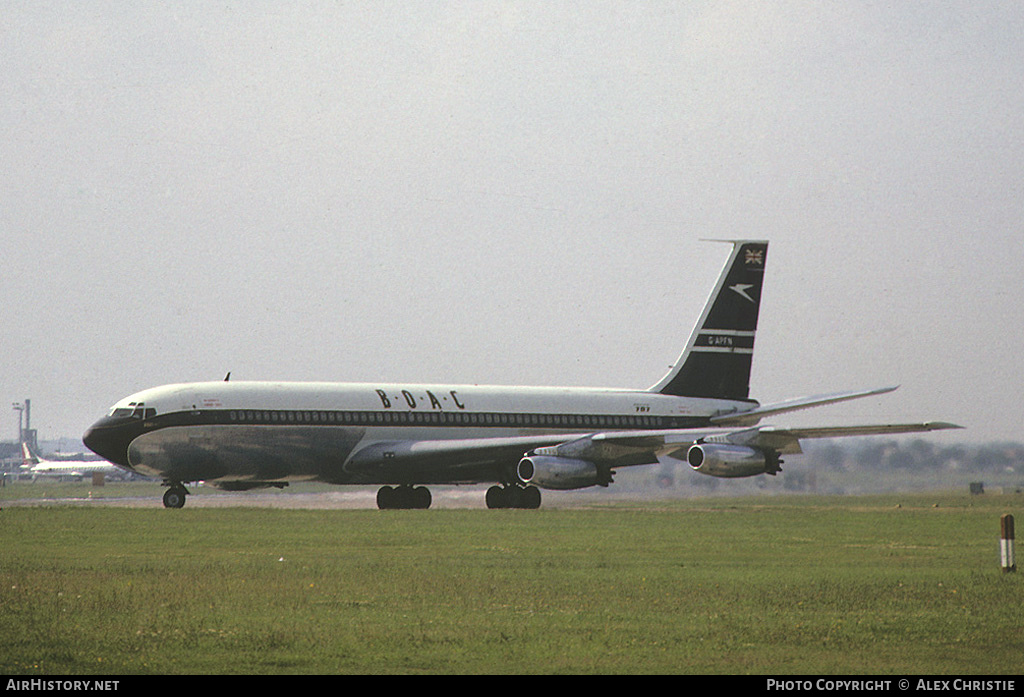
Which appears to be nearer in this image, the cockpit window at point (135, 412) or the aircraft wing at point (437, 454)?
the cockpit window at point (135, 412)

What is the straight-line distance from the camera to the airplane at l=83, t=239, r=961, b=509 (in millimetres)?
42312

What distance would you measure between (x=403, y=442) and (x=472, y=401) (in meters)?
3.27

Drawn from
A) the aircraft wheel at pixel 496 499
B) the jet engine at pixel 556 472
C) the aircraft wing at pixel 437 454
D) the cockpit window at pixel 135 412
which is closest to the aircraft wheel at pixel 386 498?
the aircraft wing at pixel 437 454

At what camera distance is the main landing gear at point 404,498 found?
46906 mm

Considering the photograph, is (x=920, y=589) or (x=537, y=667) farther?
(x=920, y=589)

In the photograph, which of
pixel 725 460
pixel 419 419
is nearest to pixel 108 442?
pixel 419 419

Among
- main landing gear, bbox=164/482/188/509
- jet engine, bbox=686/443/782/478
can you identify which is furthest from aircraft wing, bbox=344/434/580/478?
main landing gear, bbox=164/482/188/509

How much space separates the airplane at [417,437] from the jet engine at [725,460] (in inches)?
1.7

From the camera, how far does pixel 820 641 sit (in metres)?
14.6

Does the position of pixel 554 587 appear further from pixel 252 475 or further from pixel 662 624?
pixel 252 475

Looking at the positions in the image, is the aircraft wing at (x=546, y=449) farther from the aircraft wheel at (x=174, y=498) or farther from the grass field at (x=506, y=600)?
the grass field at (x=506, y=600)

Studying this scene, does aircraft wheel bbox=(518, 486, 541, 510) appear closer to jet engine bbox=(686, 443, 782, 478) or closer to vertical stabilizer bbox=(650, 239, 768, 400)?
jet engine bbox=(686, 443, 782, 478)

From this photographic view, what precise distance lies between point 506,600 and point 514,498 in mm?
28523
